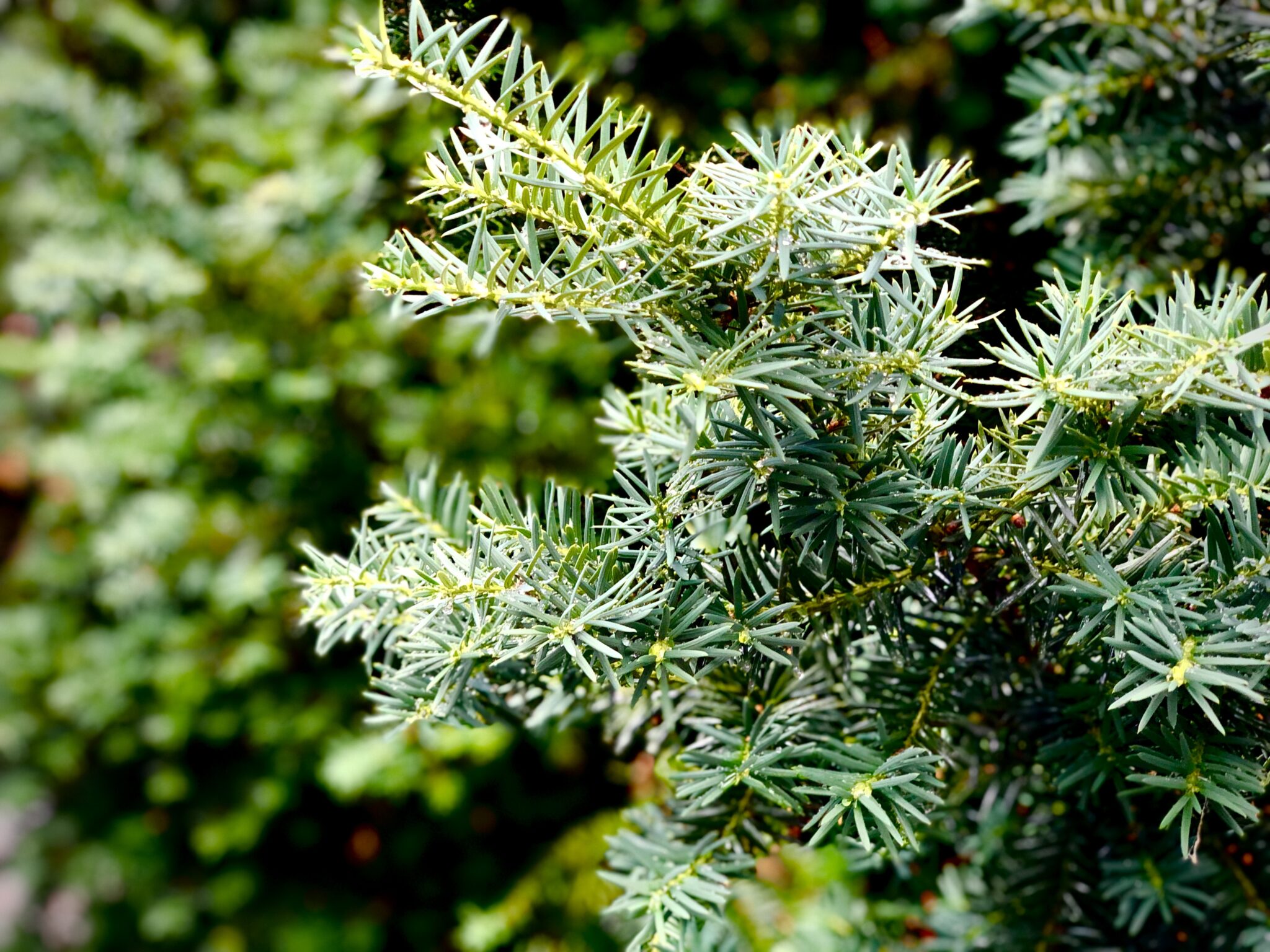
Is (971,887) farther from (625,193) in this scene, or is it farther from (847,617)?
(625,193)

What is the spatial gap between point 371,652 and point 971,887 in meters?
0.42

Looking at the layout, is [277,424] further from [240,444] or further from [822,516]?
[822,516]

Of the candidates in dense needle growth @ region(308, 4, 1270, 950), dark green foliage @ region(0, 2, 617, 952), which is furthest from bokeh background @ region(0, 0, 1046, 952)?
dense needle growth @ region(308, 4, 1270, 950)

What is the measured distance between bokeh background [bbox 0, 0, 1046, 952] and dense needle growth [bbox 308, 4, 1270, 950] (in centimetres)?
30

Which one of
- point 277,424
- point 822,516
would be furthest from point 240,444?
point 822,516

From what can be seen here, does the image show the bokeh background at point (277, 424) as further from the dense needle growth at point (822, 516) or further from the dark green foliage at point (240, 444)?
the dense needle growth at point (822, 516)

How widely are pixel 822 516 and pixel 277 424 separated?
844mm

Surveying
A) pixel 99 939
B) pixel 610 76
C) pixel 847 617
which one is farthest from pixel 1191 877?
pixel 99 939

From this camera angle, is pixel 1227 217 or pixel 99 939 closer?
pixel 1227 217

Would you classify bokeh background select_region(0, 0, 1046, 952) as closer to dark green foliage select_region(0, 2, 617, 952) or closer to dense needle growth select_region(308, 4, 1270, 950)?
dark green foliage select_region(0, 2, 617, 952)

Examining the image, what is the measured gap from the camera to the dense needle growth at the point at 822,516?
0.30 m

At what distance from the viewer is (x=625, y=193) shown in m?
0.30

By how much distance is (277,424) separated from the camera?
1026mm

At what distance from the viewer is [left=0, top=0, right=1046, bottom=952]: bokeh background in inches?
33.1
